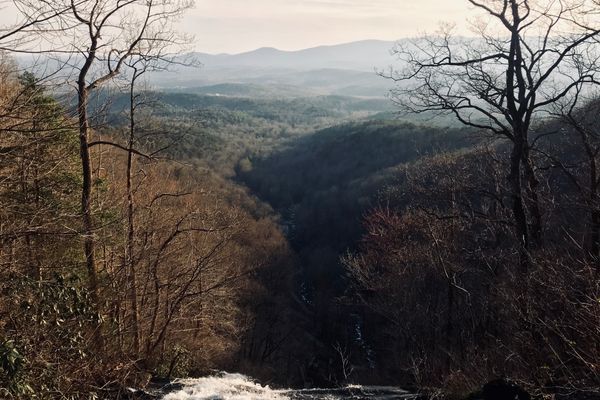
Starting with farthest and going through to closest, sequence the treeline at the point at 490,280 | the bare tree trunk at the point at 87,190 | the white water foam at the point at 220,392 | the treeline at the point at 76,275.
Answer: the white water foam at the point at 220,392 → the bare tree trunk at the point at 87,190 → the treeline at the point at 490,280 → the treeline at the point at 76,275

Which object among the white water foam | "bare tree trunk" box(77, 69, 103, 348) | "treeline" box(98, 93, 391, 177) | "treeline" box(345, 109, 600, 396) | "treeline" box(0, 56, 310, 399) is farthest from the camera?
"treeline" box(98, 93, 391, 177)

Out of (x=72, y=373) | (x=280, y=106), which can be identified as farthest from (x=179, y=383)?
(x=280, y=106)

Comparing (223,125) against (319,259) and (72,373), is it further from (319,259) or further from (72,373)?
(72,373)

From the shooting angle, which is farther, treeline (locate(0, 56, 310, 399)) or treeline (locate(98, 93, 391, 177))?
treeline (locate(98, 93, 391, 177))

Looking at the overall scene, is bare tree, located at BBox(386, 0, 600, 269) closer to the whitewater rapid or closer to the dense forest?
the dense forest

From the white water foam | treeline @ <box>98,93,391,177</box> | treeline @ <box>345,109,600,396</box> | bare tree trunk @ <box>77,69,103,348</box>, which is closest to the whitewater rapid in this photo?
the white water foam

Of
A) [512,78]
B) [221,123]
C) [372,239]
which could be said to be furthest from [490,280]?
[221,123]

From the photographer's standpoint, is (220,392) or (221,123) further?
(221,123)

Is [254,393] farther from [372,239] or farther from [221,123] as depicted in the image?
[221,123]

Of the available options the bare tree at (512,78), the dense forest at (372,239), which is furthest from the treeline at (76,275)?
the bare tree at (512,78)

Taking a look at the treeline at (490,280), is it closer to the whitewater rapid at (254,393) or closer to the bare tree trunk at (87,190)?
the whitewater rapid at (254,393)
